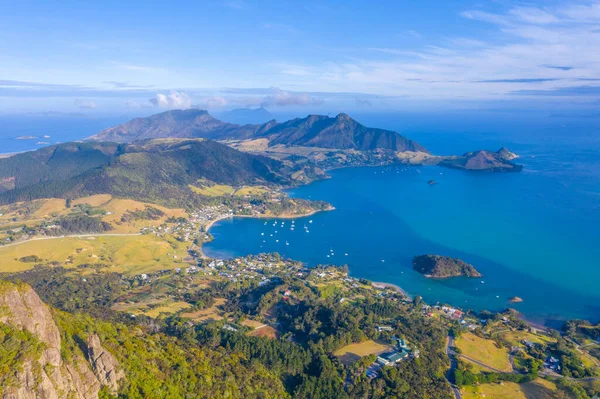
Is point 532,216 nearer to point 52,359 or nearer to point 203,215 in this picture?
point 203,215

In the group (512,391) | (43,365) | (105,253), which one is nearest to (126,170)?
(105,253)

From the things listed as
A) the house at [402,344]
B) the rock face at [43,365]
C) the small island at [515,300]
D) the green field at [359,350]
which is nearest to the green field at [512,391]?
the house at [402,344]

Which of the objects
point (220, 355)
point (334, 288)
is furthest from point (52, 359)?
point (334, 288)

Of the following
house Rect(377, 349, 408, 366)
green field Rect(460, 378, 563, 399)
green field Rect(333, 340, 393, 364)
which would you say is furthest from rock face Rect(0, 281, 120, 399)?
green field Rect(460, 378, 563, 399)

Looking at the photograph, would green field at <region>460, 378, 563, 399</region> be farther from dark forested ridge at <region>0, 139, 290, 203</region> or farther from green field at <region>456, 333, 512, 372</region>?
dark forested ridge at <region>0, 139, 290, 203</region>

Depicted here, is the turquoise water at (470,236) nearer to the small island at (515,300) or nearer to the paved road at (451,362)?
the small island at (515,300)
